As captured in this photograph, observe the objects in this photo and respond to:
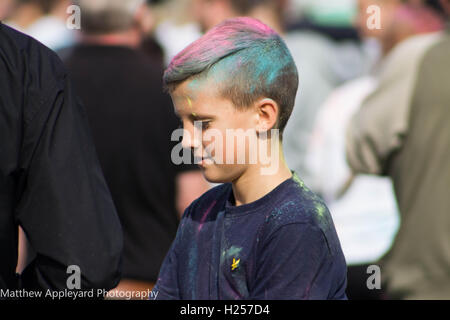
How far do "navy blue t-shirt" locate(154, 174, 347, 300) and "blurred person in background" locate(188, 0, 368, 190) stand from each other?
2.90 m

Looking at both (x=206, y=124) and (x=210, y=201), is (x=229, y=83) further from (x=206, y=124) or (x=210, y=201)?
(x=210, y=201)

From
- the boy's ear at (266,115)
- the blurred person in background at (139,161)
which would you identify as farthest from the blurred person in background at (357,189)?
the boy's ear at (266,115)

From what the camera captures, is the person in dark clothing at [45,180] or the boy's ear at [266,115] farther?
the boy's ear at [266,115]

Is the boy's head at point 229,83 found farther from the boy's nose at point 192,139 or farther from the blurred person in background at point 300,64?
the blurred person in background at point 300,64

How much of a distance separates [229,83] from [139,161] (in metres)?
1.60

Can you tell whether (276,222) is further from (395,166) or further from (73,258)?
(395,166)

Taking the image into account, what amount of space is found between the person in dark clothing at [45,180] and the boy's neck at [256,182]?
39cm

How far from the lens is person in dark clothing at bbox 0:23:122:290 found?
2096mm

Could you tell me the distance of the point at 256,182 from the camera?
220 centimetres

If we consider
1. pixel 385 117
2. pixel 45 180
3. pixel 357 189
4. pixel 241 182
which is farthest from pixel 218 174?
pixel 357 189

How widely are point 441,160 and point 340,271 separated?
1.56 m

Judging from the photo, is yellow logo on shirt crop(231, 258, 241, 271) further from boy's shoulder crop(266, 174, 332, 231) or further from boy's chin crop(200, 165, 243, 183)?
boy's chin crop(200, 165, 243, 183)

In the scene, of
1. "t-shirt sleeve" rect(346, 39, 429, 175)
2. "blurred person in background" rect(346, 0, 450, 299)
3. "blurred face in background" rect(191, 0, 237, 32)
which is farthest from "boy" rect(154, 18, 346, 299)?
"blurred face in background" rect(191, 0, 237, 32)

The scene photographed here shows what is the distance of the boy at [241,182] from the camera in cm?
206
